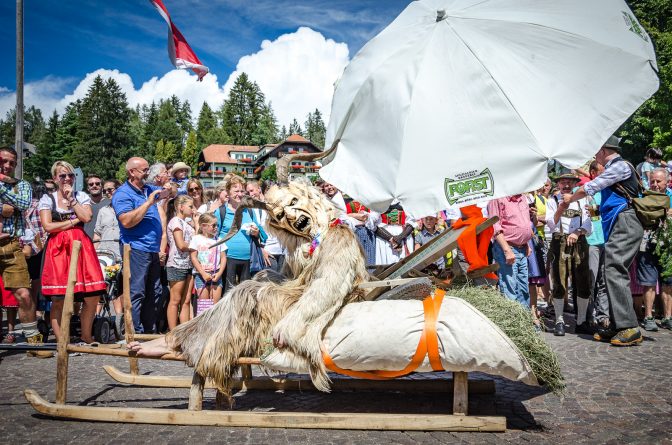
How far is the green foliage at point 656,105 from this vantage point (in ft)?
89.8

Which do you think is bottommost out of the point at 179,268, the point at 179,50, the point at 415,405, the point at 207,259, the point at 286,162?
the point at 415,405

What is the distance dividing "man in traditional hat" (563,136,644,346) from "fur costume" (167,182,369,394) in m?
3.47

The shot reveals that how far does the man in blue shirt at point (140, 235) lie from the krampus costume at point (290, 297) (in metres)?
2.65

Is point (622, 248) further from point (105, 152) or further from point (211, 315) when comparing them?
point (105, 152)

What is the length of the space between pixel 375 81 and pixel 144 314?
4403 mm

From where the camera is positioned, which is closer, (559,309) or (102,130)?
(559,309)

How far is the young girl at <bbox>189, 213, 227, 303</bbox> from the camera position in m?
6.90

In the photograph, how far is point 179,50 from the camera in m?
9.03

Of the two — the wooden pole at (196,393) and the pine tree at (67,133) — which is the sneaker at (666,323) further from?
the pine tree at (67,133)

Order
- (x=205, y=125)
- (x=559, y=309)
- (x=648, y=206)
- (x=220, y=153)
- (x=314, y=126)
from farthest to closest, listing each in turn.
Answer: (x=314, y=126) < (x=205, y=125) < (x=220, y=153) < (x=559, y=309) < (x=648, y=206)

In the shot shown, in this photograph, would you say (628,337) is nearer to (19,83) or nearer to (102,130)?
(19,83)

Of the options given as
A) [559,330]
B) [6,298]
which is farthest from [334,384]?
[6,298]

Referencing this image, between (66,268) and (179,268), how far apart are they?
4.74 ft

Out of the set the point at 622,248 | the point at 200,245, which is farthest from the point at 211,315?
the point at 622,248
